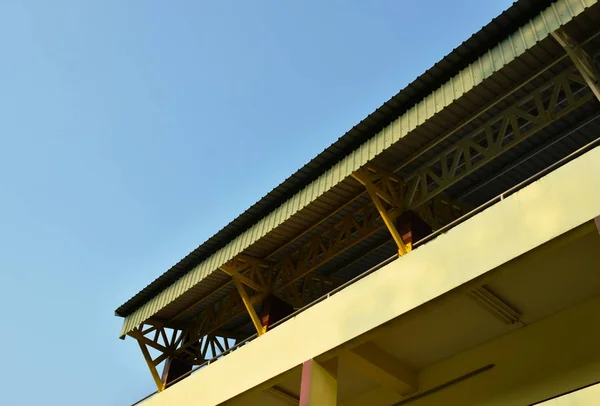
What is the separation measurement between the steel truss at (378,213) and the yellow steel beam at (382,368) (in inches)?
99.2

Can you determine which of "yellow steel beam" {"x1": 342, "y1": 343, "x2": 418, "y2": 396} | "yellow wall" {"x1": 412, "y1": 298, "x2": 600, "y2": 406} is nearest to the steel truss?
"yellow steel beam" {"x1": 342, "y1": 343, "x2": 418, "y2": 396}

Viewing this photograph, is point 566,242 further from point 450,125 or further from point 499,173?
point 499,173

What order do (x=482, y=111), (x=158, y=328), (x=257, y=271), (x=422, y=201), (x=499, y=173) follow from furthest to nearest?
(x=158, y=328) < (x=257, y=271) < (x=499, y=173) < (x=422, y=201) < (x=482, y=111)

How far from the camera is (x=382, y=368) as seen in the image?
43.4ft

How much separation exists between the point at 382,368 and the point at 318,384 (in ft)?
5.09

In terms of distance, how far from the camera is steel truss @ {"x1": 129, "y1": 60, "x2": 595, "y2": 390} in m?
12.9

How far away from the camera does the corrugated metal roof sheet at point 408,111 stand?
11.4m

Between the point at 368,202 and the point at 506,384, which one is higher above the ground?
the point at 368,202

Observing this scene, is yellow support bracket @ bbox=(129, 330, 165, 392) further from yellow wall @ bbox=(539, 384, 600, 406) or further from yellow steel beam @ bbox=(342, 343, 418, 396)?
yellow wall @ bbox=(539, 384, 600, 406)

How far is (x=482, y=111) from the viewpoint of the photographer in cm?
1314

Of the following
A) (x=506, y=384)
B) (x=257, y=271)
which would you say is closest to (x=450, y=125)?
(x=506, y=384)

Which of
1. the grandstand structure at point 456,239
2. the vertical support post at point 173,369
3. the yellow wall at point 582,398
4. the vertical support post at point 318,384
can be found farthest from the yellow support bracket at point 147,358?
the yellow wall at point 582,398

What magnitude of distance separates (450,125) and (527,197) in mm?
3560

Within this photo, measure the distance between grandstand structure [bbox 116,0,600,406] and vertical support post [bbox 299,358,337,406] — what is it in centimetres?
4
